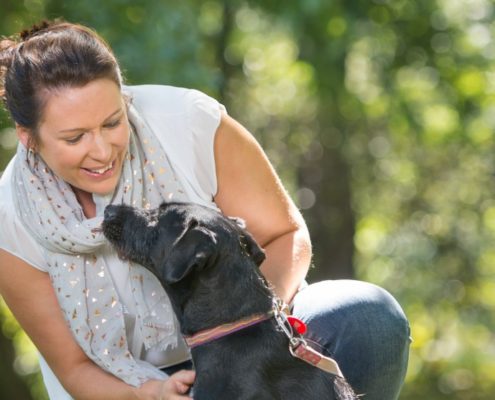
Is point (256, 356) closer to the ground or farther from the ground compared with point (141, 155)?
closer to the ground

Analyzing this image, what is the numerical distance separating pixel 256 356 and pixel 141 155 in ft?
3.29

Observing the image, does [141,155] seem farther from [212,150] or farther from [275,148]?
[275,148]

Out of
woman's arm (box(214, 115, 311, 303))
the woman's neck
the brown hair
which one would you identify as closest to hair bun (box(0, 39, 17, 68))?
the brown hair

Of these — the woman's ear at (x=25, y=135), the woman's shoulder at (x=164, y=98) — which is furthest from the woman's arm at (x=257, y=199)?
the woman's ear at (x=25, y=135)

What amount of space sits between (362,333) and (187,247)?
0.77 m

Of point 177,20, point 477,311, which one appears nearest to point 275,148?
point 477,311

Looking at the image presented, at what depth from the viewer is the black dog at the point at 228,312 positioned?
356 centimetres

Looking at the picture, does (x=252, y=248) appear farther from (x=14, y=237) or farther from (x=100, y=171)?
(x=14, y=237)

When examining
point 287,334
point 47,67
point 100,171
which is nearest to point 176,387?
point 287,334

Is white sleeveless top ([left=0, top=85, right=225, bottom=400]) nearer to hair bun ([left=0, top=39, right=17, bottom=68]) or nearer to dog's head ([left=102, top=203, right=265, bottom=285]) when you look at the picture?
dog's head ([left=102, top=203, right=265, bottom=285])

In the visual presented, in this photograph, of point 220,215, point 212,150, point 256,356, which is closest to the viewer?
point 256,356

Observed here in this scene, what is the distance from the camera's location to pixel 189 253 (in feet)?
11.7

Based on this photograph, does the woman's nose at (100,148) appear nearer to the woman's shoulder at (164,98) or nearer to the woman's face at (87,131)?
the woman's face at (87,131)

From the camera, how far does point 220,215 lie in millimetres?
3807
